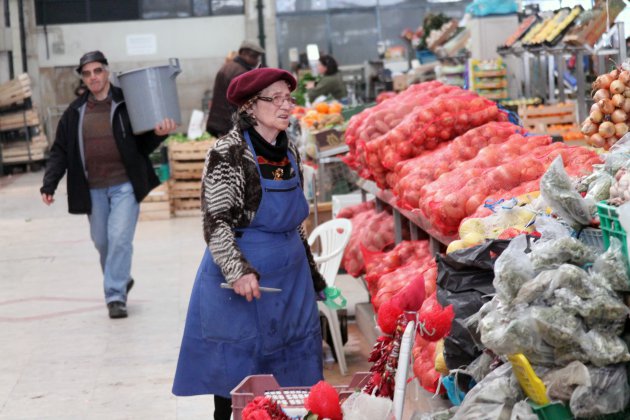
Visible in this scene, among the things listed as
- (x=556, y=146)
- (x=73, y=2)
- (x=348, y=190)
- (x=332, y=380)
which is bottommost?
(x=332, y=380)

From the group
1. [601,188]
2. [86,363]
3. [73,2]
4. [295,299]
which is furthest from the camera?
[73,2]

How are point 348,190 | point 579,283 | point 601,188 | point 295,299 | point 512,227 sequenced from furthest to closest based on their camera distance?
point 348,190
point 295,299
point 512,227
point 601,188
point 579,283

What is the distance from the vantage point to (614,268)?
2658 mm

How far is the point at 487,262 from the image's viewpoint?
3445mm

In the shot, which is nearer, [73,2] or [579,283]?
[579,283]

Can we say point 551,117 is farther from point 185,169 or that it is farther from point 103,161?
point 185,169

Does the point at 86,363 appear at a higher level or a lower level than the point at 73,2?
lower

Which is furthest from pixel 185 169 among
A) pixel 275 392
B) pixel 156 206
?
pixel 275 392

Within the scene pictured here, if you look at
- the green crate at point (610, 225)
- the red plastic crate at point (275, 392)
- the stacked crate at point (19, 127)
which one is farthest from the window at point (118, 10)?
the green crate at point (610, 225)

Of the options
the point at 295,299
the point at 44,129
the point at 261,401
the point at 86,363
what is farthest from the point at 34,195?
the point at 261,401

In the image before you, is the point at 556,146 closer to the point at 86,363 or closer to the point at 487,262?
the point at 487,262

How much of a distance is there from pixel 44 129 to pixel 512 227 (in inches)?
937

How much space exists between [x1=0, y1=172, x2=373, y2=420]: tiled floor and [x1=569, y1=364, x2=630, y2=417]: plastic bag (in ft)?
11.8

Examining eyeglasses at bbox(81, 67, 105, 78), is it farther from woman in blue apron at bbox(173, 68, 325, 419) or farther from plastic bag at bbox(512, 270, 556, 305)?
plastic bag at bbox(512, 270, 556, 305)
